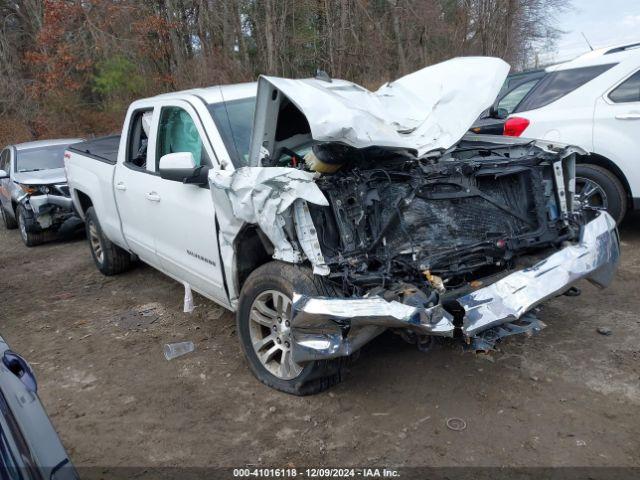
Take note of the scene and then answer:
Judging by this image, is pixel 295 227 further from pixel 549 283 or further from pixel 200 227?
pixel 549 283

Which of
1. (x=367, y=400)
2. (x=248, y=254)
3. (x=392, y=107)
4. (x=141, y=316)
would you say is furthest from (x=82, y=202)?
(x=367, y=400)

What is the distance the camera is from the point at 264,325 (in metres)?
3.47

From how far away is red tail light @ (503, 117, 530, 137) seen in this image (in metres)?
5.76

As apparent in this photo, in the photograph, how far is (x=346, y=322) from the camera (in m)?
2.89

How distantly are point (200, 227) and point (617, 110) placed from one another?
413cm

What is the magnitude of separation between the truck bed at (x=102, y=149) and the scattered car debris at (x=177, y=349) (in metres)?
2.13

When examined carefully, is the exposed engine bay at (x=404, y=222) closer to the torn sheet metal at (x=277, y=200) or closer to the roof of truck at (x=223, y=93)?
the torn sheet metal at (x=277, y=200)

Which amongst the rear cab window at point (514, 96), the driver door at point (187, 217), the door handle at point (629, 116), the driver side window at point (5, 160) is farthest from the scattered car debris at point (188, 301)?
the driver side window at point (5, 160)

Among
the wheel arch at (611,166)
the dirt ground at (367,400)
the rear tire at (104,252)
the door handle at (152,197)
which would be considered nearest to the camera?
the dirt ground at (367,400)

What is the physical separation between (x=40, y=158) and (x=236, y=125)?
22.2 ft

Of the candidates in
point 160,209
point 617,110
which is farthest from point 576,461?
point 617,110

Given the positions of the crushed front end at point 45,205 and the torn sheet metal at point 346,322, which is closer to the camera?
the torn sheet metal at point 346,322

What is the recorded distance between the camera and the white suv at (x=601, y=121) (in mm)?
5242

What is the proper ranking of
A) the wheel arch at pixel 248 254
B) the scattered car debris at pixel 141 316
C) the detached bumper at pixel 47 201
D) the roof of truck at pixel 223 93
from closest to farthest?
the wheel arch at pixel 248 254 → the roof of truck at pixel 223 93 → the scattered car debris at pixel 141 316 → the detached bumper at pixel 47 201
